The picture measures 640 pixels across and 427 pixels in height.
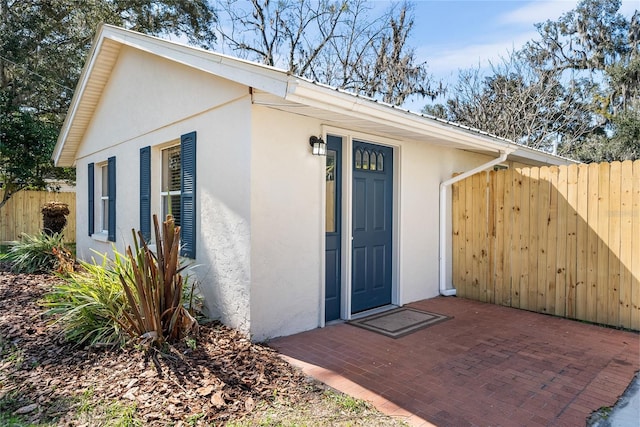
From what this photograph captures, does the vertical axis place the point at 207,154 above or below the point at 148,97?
below

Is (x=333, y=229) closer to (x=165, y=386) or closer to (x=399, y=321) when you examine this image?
(x=399, y=321)

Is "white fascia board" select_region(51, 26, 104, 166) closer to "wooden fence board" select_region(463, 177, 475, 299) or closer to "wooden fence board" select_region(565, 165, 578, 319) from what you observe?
"wooden fence board" select_region(463, 177, 475, 299)

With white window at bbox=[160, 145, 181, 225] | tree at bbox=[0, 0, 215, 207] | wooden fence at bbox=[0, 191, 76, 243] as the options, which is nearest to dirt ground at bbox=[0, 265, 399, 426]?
white window at bbox=[160, 145, 181, 225]

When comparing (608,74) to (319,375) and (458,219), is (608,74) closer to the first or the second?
(458,219)

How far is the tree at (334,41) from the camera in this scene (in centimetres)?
1490

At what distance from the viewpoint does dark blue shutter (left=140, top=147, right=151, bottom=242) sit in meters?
6.38

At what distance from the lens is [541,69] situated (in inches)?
612

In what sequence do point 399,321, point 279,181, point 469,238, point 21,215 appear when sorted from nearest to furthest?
point 279,181 → point 399,321 → point 469,238 → point 21,215

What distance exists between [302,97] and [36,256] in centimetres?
807

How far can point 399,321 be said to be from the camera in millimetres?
5301

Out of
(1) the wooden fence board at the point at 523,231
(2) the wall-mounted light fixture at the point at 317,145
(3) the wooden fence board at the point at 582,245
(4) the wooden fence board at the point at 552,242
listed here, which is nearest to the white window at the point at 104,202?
(2) the wall-mounted light fixture at the point at 317,145

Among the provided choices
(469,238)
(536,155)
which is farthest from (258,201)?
(536,155)

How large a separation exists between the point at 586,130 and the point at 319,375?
17.7m

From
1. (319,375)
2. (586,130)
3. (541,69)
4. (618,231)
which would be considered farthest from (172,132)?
(586,130)
